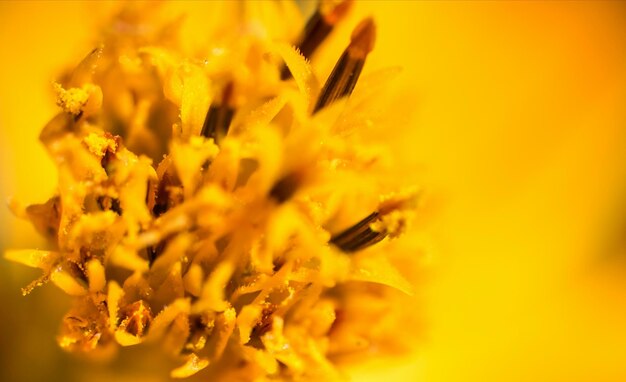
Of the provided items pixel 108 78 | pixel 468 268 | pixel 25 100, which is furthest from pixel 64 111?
pixel 468 268

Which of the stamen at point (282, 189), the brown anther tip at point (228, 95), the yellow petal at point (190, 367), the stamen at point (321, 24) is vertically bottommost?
the yellow petal at point (190, 367)

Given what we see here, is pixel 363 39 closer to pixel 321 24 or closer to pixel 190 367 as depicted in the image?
pixel 321 24

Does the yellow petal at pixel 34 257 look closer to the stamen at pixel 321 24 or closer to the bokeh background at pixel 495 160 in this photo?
the bokeh background at pixel 495 160

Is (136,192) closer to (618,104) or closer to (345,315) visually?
(345,315)

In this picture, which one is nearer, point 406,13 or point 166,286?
point 166,286

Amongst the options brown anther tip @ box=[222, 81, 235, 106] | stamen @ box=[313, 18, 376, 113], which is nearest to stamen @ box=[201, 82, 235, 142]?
brown anther tip @ box=[222, 81, 235, 106]

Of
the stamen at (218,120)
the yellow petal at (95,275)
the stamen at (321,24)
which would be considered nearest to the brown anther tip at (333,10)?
the stamen at (321,24)

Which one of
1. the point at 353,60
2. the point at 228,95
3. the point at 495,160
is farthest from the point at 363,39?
the point at 495,160
